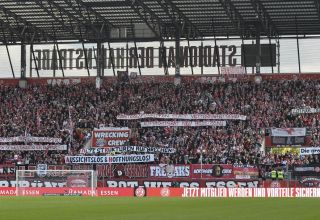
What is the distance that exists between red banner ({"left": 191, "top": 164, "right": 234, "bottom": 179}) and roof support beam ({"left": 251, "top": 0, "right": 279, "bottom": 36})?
11.9 meters

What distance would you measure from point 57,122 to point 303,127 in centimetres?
2029

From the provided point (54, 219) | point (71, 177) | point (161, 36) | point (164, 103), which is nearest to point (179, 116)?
point (164, 103)

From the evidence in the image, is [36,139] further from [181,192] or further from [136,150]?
[181,192]

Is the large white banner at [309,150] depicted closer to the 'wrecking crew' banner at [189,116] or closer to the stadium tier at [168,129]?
the stadium tier at [168,129]

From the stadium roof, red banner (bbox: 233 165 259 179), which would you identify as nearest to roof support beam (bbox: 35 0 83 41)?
the stadium roof

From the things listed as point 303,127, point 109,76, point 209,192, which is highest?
point 109,76

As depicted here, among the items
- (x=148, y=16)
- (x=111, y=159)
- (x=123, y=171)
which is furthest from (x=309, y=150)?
(x=148, y=16)

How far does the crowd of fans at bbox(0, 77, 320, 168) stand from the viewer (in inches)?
2375

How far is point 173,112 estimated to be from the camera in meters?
65.8

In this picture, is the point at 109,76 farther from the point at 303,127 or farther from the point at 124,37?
the point at 303,127

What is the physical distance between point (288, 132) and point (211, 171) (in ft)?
24.2

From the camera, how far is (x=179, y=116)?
64.6 meters

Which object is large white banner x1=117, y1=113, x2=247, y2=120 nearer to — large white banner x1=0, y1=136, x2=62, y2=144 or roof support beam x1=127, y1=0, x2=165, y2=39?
large white banner x1=0, y1=136, x2=62, y2=144

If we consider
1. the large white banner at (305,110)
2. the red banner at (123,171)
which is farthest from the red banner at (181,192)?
the large white banner at (305,110)
